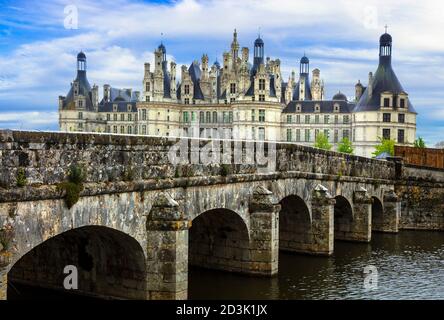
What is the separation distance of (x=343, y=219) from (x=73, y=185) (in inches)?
759

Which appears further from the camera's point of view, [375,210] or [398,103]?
[398,103]

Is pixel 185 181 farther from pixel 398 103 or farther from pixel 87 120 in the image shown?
pixel 87 120

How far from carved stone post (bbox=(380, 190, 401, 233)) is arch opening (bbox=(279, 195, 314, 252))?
30.9ft

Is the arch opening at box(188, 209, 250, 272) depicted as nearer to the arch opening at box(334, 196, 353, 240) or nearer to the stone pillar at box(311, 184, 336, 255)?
the stone pillar at box(311, 184, 336, 255)

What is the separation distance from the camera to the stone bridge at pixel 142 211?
1091cm

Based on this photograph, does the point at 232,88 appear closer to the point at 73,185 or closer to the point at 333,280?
the point at 333,280

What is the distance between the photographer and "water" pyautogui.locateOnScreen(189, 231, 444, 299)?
17719 mm

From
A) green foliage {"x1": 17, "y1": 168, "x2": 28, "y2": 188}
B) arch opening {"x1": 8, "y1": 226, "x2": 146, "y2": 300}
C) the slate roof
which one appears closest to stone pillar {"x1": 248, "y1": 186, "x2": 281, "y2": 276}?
arch opening {"x1": 8, "y1": 226, "x2": 146, "y2": 300}

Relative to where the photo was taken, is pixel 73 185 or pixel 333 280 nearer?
pixel 73 185

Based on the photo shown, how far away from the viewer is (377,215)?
3212cm

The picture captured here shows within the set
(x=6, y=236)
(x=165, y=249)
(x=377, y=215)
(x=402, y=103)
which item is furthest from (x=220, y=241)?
(x=402, y=103)
